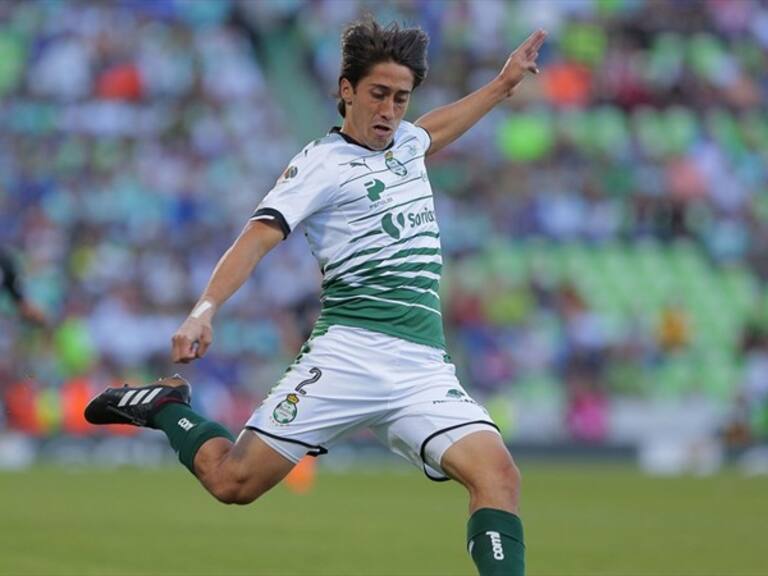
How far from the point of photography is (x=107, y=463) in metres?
21.5

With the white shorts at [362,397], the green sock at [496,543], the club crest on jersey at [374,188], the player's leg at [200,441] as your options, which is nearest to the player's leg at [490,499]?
the green sock at [496,543]

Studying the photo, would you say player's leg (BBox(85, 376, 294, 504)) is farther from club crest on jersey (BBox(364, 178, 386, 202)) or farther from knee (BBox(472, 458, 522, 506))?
club crest on jersey (BBox(364, 178, 386, 202))

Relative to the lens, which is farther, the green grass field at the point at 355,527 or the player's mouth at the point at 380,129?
the green grass field at the point at 355,527

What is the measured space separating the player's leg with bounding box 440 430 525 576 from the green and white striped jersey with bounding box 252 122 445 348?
0.56 m

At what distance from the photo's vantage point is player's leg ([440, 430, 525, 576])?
6.44 m

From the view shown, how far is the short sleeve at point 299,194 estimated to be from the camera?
670cm

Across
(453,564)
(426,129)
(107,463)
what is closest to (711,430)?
(107,463)

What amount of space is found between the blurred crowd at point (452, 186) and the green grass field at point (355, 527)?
329cm

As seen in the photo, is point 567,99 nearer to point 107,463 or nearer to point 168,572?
point 107,463

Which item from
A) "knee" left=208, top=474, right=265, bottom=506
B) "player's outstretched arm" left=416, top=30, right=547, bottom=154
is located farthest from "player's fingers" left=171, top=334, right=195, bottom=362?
"player's outstretched arm" left=416, top=30, right=547, bottom=154

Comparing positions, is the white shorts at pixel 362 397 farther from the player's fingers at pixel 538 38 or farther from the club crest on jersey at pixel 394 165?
the player's fingers at pixel 538 38

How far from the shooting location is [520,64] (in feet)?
26.3

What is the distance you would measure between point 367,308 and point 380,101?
856mm

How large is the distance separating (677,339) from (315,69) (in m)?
7.23
